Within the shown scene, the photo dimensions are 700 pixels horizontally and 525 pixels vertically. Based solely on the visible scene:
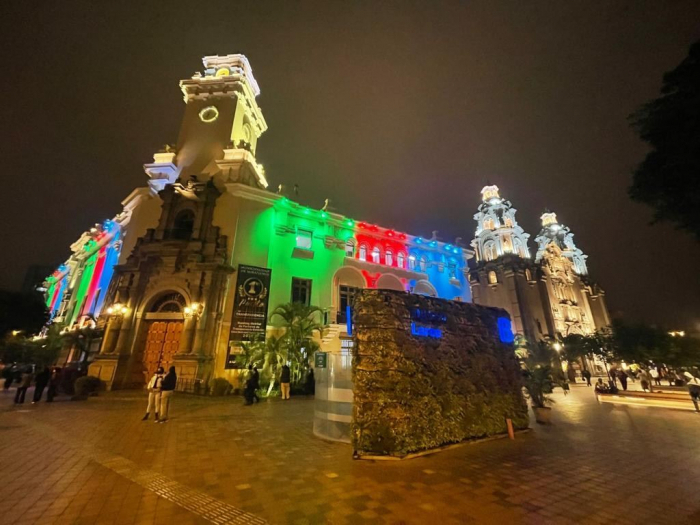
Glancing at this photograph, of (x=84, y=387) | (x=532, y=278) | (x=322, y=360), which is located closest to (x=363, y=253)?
(x=322, y=360)

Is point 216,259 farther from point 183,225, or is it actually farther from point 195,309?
point 183,225

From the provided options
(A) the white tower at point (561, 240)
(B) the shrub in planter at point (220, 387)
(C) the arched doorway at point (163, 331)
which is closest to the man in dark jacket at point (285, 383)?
(B) the shrub in planter at point (220, 387)

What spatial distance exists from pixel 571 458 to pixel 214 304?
19.1 metres

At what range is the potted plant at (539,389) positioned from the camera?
10.3 meters

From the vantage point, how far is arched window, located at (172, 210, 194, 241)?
21859 mm

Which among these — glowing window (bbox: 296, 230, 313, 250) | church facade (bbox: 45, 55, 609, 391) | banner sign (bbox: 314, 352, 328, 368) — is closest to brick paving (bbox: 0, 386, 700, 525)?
banner sign (bbox: 314, 352, 328, 368)

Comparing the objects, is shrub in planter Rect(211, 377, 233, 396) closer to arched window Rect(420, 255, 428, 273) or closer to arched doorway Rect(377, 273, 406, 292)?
arched doorway Rect(377, 273, 406, 292)

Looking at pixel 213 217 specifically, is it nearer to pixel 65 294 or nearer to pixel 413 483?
pixel 413 483

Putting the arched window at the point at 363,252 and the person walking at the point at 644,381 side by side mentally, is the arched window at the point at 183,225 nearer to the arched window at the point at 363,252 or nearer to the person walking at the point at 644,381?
the arched window at the point at 363,252

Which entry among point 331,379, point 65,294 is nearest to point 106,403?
point 331,379

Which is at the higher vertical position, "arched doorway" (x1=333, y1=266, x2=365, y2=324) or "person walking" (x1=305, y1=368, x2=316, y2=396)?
"arched doorway" (x1=333, y1=266, x2=365, y2=324)

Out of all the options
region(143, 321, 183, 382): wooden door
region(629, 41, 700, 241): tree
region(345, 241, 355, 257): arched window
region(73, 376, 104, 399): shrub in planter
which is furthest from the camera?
region(345, 241, 355, 257): arched window

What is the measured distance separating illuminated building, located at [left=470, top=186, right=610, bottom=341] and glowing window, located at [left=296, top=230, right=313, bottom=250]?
36.9 metres

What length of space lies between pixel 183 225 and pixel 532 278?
52.5 m
